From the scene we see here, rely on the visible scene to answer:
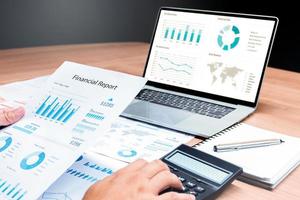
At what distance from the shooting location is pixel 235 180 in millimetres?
681

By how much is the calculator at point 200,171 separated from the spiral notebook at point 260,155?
1.6 inches

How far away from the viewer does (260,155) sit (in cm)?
73

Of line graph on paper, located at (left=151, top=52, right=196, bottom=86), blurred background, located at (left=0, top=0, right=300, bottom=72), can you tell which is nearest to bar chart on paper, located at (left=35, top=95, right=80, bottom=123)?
line graph on paper, located at (left=151, top=52, right=196, bottom=86)

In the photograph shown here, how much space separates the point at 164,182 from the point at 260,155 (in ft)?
0.78

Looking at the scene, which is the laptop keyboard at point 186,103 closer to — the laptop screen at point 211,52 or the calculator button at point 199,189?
the laptop screen at point 211,52

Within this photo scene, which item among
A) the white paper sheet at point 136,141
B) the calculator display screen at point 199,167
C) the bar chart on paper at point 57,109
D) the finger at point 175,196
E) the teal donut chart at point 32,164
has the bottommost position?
the white paper sheet at point 136,141

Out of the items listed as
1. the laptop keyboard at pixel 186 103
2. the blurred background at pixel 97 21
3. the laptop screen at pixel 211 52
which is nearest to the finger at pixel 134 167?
the laptop keyboard at pixel 186 103

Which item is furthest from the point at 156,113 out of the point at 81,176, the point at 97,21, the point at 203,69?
the point at 97,21

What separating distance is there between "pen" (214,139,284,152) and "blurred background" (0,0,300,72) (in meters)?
1.34

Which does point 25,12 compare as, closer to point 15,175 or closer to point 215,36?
point 215,36

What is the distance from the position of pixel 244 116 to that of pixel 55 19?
4.32 ft

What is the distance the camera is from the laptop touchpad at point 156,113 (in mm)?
913

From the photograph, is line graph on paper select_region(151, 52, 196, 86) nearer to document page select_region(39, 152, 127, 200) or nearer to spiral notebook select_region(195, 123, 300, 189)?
spiral notebook select_region(195, 123, 300, 189)

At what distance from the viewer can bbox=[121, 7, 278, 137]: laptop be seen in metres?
0.95
